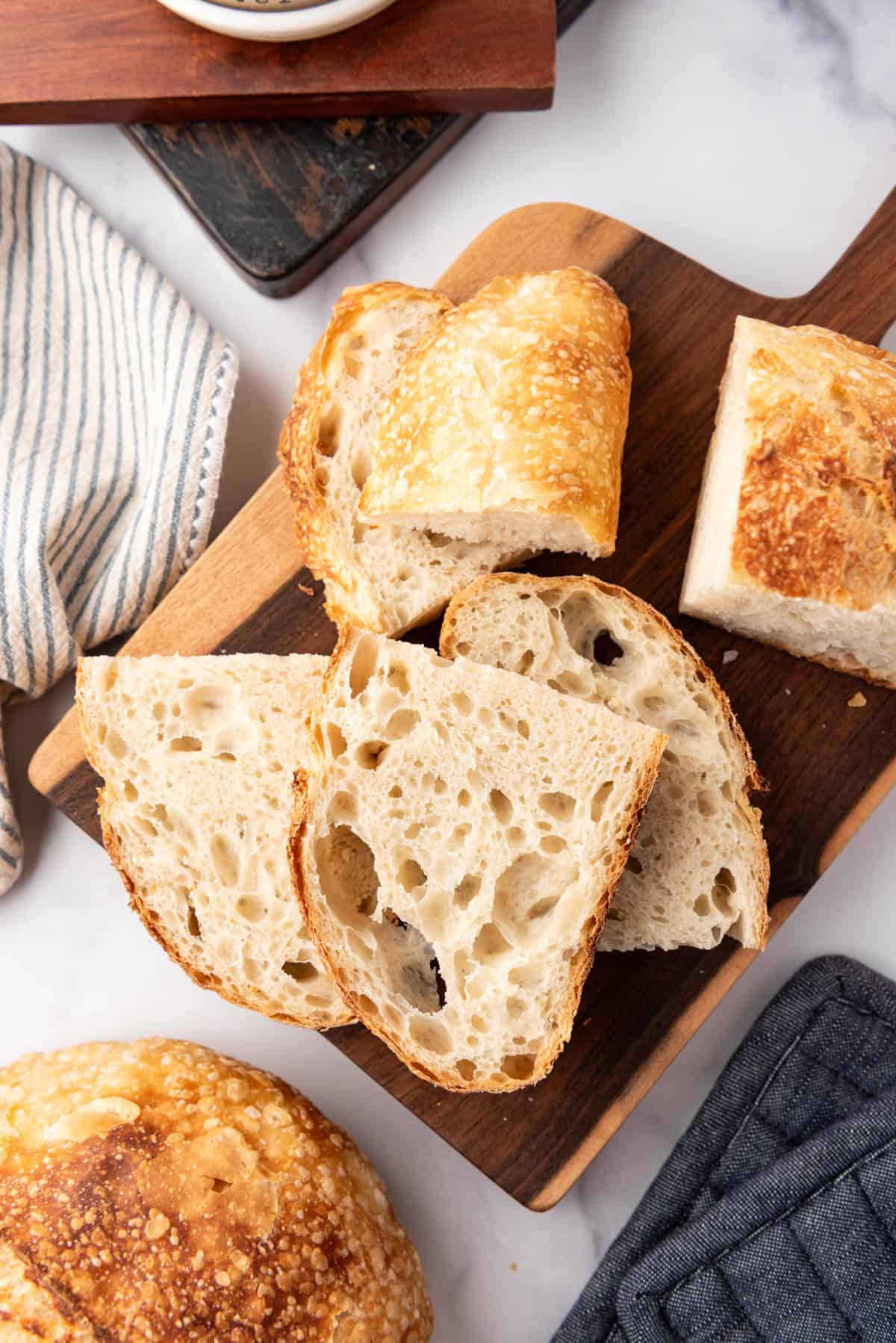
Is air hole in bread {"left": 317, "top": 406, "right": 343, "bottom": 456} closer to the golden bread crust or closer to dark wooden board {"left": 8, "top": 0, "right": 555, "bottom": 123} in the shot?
the golden bread crust

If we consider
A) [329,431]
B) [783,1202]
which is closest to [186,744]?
[329,431]

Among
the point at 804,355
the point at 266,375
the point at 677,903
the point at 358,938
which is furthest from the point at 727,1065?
the point at 266,375

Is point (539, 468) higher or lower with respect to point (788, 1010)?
higher

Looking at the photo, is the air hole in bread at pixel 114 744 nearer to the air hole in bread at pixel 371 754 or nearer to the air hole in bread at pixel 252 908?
the air hole in bread at pixel 252 908

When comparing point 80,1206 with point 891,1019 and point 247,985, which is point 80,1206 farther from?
point 891,1019

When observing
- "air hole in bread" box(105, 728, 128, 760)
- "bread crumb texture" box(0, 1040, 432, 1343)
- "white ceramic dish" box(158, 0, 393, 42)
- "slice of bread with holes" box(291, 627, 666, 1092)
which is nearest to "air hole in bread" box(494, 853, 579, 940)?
"slice of bread with holes" box(291, 627, 666, 1092)

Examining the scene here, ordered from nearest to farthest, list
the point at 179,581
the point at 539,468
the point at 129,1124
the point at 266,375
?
the point at 539,468 < the point at 129,1124 < the point at 179,581 < the point at 266,375
